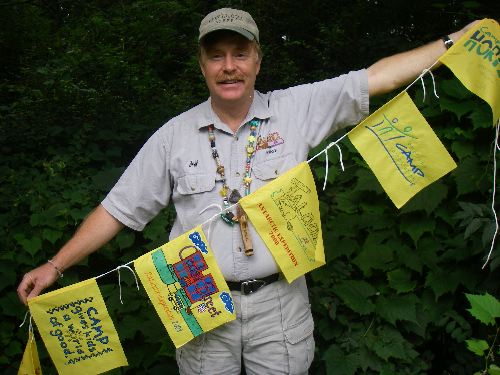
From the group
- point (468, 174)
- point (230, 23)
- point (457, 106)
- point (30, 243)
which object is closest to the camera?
point (230, 23)

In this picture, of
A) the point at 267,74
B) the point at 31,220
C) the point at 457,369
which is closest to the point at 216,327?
the point at 457,369

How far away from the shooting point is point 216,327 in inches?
Result: 91.1

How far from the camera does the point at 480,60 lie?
220cm

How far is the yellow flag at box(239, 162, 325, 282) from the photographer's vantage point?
2.21 m

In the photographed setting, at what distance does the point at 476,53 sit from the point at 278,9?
17.1ft

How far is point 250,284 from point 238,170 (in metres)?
0.50

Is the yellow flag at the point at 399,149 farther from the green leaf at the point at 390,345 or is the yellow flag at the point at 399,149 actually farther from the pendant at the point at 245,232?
the green leaf at the point at 390,345

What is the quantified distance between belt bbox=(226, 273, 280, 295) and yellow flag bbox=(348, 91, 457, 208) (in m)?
0.66

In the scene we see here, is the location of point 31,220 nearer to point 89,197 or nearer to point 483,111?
point 89,197

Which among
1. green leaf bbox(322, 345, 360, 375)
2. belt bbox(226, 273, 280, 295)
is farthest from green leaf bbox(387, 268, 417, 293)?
belt bbox(226, 273, 280, 295)

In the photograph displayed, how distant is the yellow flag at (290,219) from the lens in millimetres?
2211

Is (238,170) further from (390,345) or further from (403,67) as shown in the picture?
(390,345)

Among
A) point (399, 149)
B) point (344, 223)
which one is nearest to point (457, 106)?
point (344, 223)

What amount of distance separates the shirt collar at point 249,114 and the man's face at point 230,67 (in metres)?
0.05
